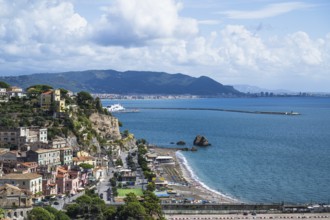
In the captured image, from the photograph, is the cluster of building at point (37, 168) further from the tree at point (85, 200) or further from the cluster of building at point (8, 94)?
the cluster of building at point (8, 94)

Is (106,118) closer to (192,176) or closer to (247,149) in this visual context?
(192,176)

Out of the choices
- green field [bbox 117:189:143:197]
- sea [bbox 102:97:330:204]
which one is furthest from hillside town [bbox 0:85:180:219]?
sea [bbox 102:97:330:204]

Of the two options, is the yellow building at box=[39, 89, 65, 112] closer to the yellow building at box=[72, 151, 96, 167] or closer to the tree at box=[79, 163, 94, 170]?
the yellow building at box=[72, 151, 96, 167]

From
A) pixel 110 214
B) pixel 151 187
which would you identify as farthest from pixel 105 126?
pixel 110 214

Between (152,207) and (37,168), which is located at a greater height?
(37,168)

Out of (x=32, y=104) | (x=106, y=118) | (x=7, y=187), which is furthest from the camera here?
(x=106, y=118)

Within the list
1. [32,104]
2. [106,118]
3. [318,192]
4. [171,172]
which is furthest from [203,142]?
[318,192]

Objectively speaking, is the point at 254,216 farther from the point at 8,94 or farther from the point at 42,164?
the point at 8,94
